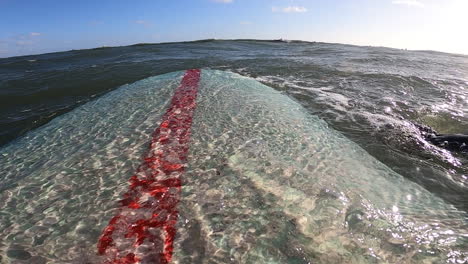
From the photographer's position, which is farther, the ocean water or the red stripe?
the ocean water

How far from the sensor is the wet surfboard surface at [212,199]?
2.56 metres

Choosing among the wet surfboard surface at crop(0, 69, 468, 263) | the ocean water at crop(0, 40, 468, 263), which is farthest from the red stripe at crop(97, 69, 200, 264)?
the ocean water at crop(0, 40, 468, 263)

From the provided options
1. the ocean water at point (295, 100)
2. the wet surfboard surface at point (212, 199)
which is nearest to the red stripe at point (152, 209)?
the wet surfboard surface at point (212, 199)

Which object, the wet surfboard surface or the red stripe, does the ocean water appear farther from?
the red stripe

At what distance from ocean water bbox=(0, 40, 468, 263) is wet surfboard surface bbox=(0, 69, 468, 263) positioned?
0.08ft

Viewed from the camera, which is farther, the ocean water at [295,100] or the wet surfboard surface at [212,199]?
the ocean water at [295,100]

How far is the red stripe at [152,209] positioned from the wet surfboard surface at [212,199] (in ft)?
0.05

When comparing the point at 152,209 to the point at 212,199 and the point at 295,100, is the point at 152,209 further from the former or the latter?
the point at 295,100

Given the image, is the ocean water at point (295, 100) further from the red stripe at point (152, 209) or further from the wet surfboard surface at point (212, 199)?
the red stripe at point (152, 209)

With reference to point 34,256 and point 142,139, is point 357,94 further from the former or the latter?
point 34,256

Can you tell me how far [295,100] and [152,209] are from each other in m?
5.28

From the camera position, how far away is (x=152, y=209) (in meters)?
3.11

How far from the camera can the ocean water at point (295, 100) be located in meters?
2.85

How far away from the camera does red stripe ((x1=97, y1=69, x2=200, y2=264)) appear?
2533 mm
